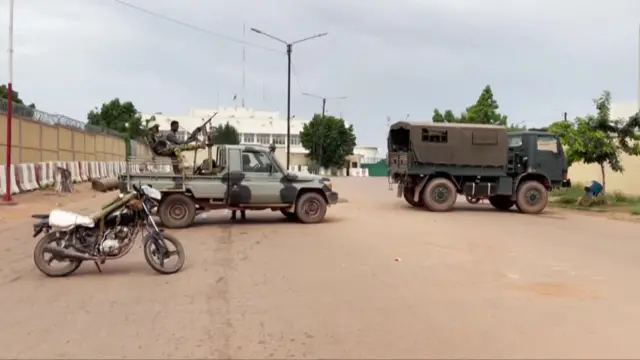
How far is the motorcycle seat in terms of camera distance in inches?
344

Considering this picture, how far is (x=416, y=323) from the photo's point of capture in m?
6.48

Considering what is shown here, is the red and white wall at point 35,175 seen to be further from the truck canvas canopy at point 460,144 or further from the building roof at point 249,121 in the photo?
the building roof at point 249,121

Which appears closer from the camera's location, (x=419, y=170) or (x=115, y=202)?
(x=115, y=202)

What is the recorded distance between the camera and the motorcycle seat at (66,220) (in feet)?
28.7

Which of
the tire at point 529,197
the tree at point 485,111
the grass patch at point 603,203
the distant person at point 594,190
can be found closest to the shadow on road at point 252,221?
the tire at point 529,197

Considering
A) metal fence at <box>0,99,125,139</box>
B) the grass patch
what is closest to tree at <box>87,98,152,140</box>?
metal fence at <box>0,99,125,139</box>

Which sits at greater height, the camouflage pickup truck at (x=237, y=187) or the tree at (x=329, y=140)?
the tree at (x=329, y=140)

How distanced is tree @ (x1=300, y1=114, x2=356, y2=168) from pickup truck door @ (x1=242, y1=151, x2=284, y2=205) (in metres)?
72.3

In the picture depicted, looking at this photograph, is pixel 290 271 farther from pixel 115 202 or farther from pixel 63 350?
pixel 63 350

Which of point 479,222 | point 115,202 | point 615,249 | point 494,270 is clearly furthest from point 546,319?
point 479,222

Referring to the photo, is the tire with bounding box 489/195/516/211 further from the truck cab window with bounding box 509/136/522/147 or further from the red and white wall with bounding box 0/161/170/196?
the red and white wall with bounding box 0/161/170/196

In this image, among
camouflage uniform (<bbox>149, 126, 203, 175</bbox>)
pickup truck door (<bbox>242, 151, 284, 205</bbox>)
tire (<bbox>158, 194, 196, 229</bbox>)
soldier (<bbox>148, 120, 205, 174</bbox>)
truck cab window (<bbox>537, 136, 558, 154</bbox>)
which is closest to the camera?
tire (<bbox>158, 194, 196, 229</bbox>)

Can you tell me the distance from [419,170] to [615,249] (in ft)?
28.3

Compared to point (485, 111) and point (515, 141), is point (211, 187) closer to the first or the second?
point (515, 141)
